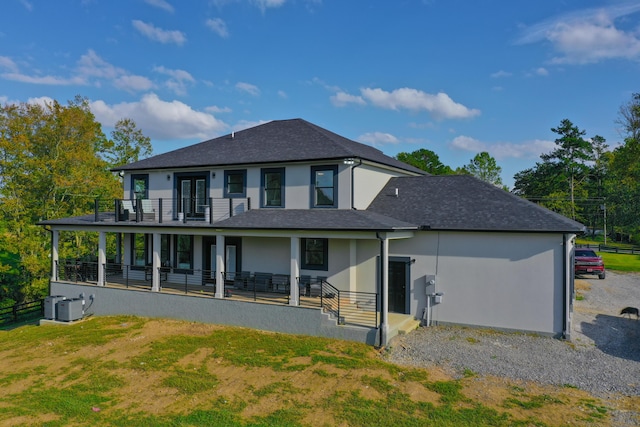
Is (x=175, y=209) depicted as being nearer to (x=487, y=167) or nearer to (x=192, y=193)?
(x=192, y=193)

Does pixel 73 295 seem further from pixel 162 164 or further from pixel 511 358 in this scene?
pixel 511 358

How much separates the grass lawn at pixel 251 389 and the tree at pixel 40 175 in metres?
17.0

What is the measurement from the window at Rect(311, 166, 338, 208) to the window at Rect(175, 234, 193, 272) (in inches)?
265

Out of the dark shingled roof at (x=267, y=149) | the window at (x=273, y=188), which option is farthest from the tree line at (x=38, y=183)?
the window at (x=273, y=188)

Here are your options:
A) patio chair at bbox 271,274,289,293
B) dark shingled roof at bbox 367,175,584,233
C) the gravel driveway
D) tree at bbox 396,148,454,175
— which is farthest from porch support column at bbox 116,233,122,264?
tree at bbox 396,148,454,175

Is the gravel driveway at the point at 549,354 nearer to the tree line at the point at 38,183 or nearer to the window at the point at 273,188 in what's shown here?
the window at the point at 273,188

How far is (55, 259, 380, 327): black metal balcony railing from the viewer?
14.1m

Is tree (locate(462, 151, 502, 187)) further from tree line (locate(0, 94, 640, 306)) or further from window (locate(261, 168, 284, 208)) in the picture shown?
window (locate(261, 168, 284, 208))

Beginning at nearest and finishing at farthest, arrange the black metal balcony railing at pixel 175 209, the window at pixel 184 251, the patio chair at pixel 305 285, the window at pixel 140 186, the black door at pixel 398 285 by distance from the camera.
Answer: the black door at pixel 398 285 → the patio chair at pixel 305 285 → the black metal balcony railing at pixel 175 209 → the window at pixel 184 251 → the window at pixel 140 186

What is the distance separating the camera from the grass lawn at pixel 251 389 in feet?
26.7

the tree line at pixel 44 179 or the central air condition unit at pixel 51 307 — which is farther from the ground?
the tree line at pixel 44 179

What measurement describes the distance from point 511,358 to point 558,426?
3657mm

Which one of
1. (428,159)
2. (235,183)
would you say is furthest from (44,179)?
(428,159)

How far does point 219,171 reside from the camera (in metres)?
17.8
